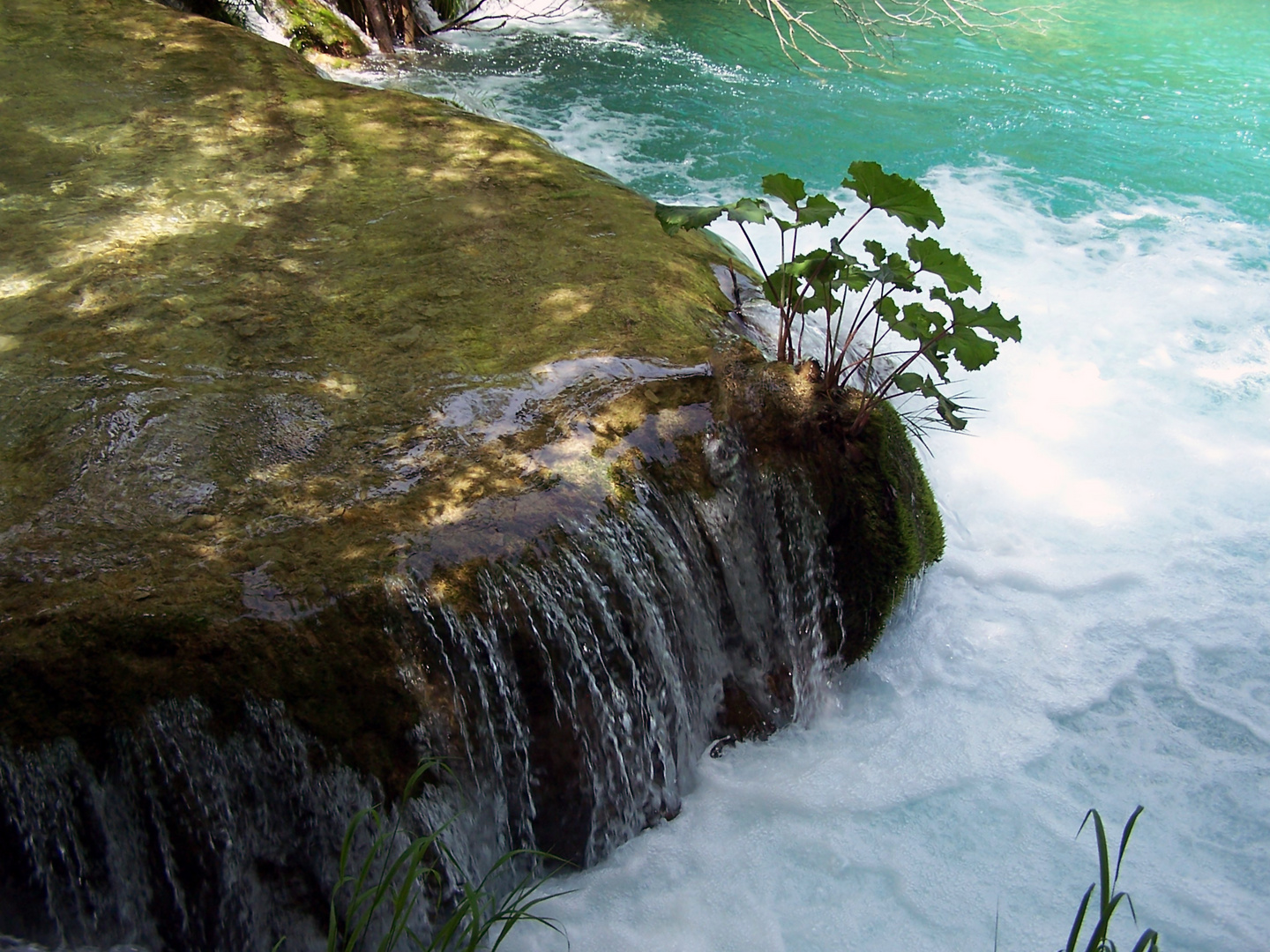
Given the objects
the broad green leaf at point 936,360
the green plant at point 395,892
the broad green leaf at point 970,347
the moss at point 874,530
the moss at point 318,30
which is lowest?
the green plant at point 395,892

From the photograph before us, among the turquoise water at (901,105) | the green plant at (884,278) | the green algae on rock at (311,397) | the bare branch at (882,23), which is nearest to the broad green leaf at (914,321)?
the green plant at (884,278)

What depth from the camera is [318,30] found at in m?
7.57

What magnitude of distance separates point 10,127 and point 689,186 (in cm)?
405

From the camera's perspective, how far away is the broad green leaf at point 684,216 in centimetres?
301

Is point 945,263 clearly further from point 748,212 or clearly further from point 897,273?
point 748,212

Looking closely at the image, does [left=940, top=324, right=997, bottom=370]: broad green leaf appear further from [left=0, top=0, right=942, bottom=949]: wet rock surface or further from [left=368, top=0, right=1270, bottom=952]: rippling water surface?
[left=368, top=0, right=1270, bottom=952]: rippling water surface

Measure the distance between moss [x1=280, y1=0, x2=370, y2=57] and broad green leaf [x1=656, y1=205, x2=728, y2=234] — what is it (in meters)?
5.56

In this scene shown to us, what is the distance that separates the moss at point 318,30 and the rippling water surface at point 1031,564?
68 cm

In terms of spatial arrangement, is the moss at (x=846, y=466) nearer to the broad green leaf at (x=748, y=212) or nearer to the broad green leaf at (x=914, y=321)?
the broad green leaf at (x=914, y=321)

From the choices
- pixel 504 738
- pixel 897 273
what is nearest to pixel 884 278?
Answer: pixel 897 273

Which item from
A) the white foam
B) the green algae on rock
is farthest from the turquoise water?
the green algae on rock

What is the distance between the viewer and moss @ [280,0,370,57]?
7.40 m

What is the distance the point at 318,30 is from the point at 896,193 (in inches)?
249

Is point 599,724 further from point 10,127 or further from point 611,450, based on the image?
point 10,127
